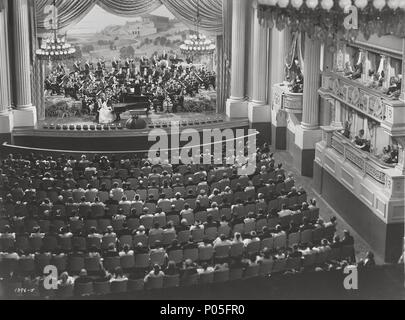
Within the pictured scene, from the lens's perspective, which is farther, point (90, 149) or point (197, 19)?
point (197, 19)

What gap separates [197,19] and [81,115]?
5810 millimetres

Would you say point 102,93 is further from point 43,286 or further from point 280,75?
point 43,286

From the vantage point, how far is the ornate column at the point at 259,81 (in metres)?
29.2

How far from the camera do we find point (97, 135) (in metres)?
27.6

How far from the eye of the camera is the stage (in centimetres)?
2766

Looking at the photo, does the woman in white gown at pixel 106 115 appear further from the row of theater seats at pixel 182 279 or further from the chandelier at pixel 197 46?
the row of theater seats at pixel 182 279

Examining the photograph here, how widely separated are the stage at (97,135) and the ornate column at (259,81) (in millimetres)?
601

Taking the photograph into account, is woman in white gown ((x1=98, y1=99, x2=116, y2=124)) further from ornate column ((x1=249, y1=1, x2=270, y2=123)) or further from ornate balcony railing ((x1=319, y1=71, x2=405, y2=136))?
ornate balcony railing ((x1=319, y1=71, x2=405, y2=136))

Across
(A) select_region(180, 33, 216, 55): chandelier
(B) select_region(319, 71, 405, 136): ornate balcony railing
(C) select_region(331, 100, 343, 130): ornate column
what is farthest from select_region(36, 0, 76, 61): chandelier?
(C) select_region(331, 100, 343, 130): ornate column

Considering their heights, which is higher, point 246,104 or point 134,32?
point 134,32

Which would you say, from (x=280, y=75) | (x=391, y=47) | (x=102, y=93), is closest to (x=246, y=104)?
(x=280, y=75)

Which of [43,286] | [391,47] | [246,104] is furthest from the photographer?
[246,104]

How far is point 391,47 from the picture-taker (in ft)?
65.1

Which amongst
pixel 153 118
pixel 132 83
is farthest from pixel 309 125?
pixel 132 83
